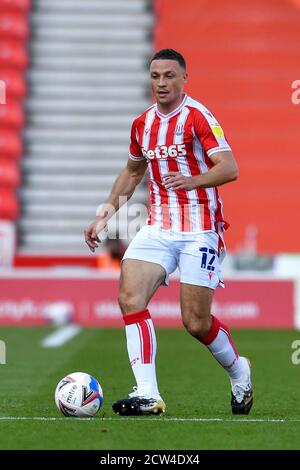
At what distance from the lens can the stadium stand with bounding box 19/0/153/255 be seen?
20.9 metres

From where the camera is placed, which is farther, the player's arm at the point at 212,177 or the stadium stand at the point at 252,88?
the stadium stand at the point at 252,88

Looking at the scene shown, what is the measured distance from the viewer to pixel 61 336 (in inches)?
583

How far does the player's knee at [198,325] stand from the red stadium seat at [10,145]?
14642 mm

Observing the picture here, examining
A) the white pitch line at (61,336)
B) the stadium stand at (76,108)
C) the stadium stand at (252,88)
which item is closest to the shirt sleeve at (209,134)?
the white pitch line at (61,336)

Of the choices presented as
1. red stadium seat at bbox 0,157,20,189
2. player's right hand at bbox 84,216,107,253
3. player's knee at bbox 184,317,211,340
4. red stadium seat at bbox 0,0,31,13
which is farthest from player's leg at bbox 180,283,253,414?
red stadium seat at bbox 0,0,31,13

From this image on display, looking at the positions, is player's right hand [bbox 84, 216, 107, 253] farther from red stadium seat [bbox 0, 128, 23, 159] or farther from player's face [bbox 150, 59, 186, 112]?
red stadium seat [bbox 0, 128, 23, 159]

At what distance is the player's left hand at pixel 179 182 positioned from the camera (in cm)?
655

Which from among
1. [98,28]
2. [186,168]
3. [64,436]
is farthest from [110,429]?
[98,28]

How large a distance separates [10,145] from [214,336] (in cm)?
1466

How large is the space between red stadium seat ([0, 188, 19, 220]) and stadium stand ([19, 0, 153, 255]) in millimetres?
288

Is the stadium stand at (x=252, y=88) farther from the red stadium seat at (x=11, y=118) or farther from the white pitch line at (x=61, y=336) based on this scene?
the white pitch line at (x=61, y=336)

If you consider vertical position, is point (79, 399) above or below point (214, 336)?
below

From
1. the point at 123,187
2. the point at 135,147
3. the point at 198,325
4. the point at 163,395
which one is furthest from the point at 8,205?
the point at 198,325

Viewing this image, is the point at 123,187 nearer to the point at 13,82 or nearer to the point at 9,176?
the point at 9,176
